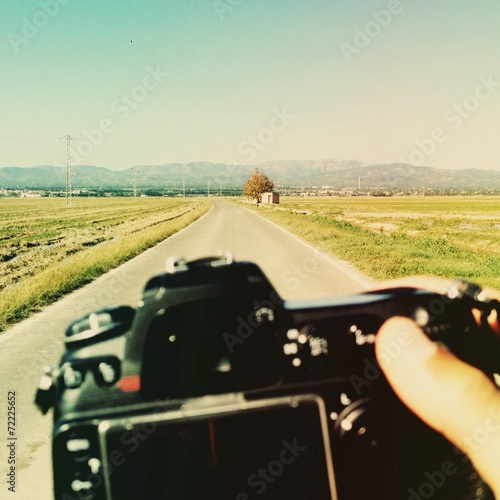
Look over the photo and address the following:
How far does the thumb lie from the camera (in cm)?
102

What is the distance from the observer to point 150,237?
1719cm

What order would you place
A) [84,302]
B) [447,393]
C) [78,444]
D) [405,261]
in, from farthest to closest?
1. [405,261]
2. [84,302]
3. [78,444]
4. [447,393]

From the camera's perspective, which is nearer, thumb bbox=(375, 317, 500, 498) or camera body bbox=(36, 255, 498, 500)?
thumb bbox=(375, 317, 500, 498)

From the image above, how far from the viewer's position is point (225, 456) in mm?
1199

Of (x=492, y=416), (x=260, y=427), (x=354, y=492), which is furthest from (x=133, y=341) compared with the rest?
(x=492, y=416)

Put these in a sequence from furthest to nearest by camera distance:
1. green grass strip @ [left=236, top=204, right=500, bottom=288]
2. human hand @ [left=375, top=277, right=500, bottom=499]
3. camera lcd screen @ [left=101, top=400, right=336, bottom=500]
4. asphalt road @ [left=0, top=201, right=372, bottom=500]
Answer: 1. green grass strip @ [left=236, top=204, right=500, bottom=288]
2. asphalt road @ [left=0, top=201, right=372, bottom=500]
3. camera lcd screen @ [left=101, top=400, right=336, bottom=500]
4. human hand @ [left=375, top=277, right=500, bottom=499]

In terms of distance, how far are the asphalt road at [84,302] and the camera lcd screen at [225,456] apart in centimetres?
154

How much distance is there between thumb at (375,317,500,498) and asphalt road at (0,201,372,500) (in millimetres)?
Answer: 1992
